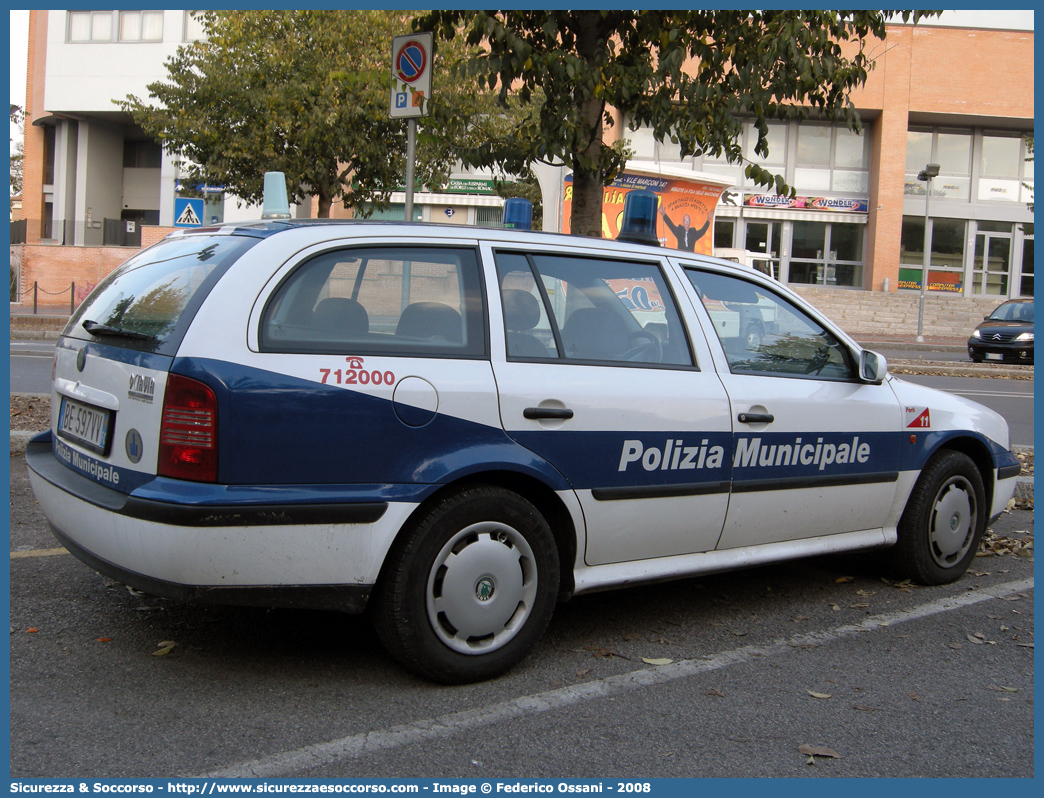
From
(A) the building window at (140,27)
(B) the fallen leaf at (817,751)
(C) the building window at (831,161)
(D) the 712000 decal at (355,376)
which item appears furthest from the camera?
(C) the building window at (831,161)

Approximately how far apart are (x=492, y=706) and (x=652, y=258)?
6.47 ft

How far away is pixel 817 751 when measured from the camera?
9.86 feet

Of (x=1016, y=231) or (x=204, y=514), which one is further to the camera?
(x=1016, y=231)

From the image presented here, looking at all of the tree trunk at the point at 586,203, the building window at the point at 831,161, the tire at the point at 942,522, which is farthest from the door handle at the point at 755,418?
the building window at the point at 831,161

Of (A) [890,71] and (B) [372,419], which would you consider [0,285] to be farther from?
(A) [890,71]

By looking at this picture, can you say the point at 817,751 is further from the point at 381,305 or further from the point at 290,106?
the point at 290,106

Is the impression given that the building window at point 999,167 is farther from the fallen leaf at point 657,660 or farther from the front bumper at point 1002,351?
the fallen leaf at point 657,660

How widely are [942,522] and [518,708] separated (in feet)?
8.86

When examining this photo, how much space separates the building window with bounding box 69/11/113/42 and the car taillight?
3634 centimetres

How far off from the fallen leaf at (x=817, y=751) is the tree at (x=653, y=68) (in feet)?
15.2

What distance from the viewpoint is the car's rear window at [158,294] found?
319 cm

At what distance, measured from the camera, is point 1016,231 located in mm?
38031

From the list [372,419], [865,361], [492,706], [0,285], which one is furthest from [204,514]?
[865,361]

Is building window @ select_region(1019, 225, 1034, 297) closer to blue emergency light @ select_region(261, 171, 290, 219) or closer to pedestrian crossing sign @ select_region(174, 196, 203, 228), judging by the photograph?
pedestrian crossing sign @ select_region(174, 196, 203, 228)
